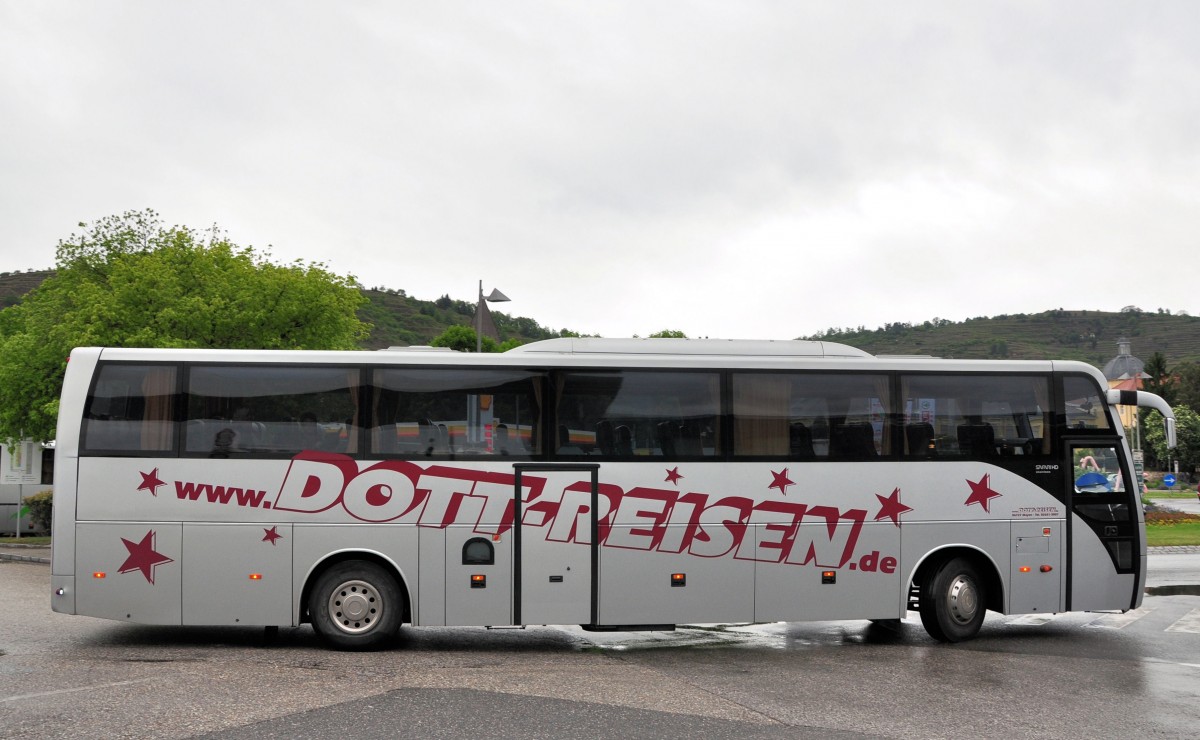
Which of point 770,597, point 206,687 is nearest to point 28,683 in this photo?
point 206,687

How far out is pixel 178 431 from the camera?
10883mm

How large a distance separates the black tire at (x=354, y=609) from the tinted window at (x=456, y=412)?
1.46 metres

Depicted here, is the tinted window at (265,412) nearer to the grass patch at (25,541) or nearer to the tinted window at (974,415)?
the tinted window at (974,415)

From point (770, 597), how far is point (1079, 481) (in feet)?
13.1

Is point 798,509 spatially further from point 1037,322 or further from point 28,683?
point 1037,322

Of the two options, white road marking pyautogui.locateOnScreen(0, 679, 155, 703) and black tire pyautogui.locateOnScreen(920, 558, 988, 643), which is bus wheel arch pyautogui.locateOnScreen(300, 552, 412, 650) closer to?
white road marking pyautogui.locateOnScreen(0, 679, 155, 703)

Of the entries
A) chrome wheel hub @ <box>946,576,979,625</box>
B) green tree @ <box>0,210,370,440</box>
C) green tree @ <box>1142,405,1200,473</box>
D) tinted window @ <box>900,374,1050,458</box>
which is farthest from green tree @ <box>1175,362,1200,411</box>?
chrome wheel hub @ <box>946,576,979,625</box>

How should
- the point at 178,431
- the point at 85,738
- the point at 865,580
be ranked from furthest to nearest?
the point at 865,580 → the point at 178,431 → the point at 85,738

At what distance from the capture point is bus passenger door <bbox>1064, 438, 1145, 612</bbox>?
480 inches

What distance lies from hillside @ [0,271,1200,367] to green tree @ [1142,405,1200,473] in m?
17.1

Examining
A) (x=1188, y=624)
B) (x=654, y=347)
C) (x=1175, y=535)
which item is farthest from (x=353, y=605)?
(x=1175, y=535)

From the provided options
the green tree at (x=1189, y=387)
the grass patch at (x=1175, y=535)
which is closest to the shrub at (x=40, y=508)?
the grass patch at (x=1175, y=535)

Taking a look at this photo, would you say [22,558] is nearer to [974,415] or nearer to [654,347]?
[654,347]

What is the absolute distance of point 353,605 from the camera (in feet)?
35.9
